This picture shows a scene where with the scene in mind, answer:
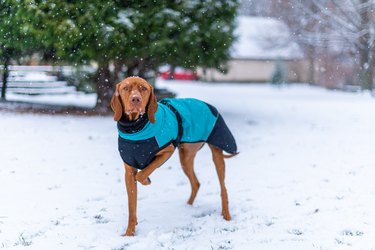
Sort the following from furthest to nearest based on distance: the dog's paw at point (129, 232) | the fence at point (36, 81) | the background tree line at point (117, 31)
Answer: the fence at point (36, 81), the background tree line at point (117, 31), the dog's paw at point (129, 232)

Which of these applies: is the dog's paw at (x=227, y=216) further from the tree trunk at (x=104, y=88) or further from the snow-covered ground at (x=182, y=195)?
the tree trunk at (x=104, y=88)

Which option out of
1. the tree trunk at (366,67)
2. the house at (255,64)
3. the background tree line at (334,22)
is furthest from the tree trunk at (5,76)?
the house at (255,64)

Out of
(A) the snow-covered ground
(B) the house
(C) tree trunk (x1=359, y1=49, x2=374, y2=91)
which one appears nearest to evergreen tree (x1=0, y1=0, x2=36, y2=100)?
(A) the snow-covered ground

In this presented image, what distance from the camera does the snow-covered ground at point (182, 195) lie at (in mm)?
4629

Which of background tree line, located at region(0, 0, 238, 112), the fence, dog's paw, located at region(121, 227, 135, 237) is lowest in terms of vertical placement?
dog's paw, located at region(121, 227, 135, 237)

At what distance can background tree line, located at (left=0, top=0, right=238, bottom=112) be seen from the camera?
10.4 m

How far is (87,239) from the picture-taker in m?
4.59

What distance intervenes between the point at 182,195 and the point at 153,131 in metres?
1.96

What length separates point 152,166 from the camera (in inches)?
189

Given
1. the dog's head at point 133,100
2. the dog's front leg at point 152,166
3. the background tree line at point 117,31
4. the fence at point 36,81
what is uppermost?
the background tree line at point 117,31

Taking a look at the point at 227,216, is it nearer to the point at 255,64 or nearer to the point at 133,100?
the point at 133,100

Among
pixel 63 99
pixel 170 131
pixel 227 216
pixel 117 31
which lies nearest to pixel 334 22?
pixel 63 99

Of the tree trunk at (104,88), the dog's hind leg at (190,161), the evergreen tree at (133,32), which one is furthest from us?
the tree trunk at (104,88)

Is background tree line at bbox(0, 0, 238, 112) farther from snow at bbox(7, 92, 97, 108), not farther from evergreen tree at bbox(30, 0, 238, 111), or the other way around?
snow at bbox(7, 92, 97, 108)
